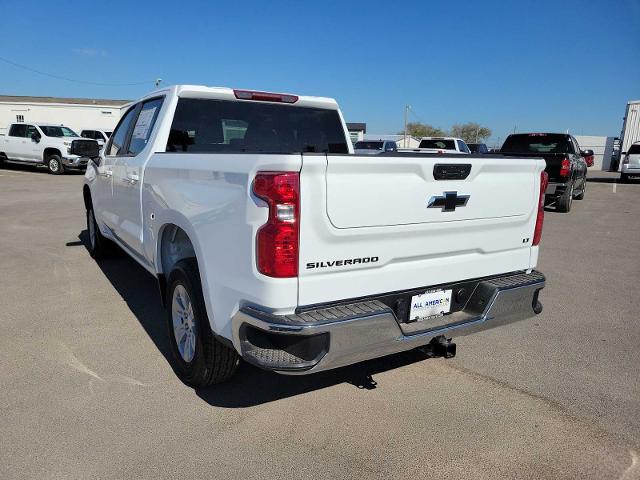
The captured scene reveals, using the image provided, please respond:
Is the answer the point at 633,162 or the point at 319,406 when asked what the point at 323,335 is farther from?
the point at 633,162

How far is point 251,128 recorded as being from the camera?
14.5ft

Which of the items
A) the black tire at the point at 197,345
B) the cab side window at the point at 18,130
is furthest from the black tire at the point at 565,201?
the cab side window at the point at 18,130

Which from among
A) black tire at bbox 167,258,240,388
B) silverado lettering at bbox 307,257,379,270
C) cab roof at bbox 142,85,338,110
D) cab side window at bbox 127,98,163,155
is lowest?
black tire at bbox 167,258,240,388

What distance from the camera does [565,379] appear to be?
3.57 m

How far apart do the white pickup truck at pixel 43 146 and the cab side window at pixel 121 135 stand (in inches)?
648

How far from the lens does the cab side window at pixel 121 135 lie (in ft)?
16.0

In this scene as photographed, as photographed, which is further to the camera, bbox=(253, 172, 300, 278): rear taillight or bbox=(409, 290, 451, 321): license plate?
bbox=(409, 290, 451, 321): license plate

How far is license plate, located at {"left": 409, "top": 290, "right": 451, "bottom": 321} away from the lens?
9.50 feet

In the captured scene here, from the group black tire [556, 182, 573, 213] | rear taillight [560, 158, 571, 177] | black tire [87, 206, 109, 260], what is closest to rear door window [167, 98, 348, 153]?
black tire [87, 206, 109, 260]

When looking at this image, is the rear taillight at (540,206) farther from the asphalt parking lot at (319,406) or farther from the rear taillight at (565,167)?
the rear taillight at (565,167)

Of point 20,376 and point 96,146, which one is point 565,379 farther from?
point 96,146

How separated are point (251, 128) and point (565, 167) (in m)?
9.84

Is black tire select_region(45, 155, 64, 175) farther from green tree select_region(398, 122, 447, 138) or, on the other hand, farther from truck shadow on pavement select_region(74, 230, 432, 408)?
green tree select_region(398, 122, 447, 138)

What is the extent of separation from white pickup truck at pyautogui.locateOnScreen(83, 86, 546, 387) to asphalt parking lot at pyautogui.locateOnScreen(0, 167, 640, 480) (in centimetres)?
41
